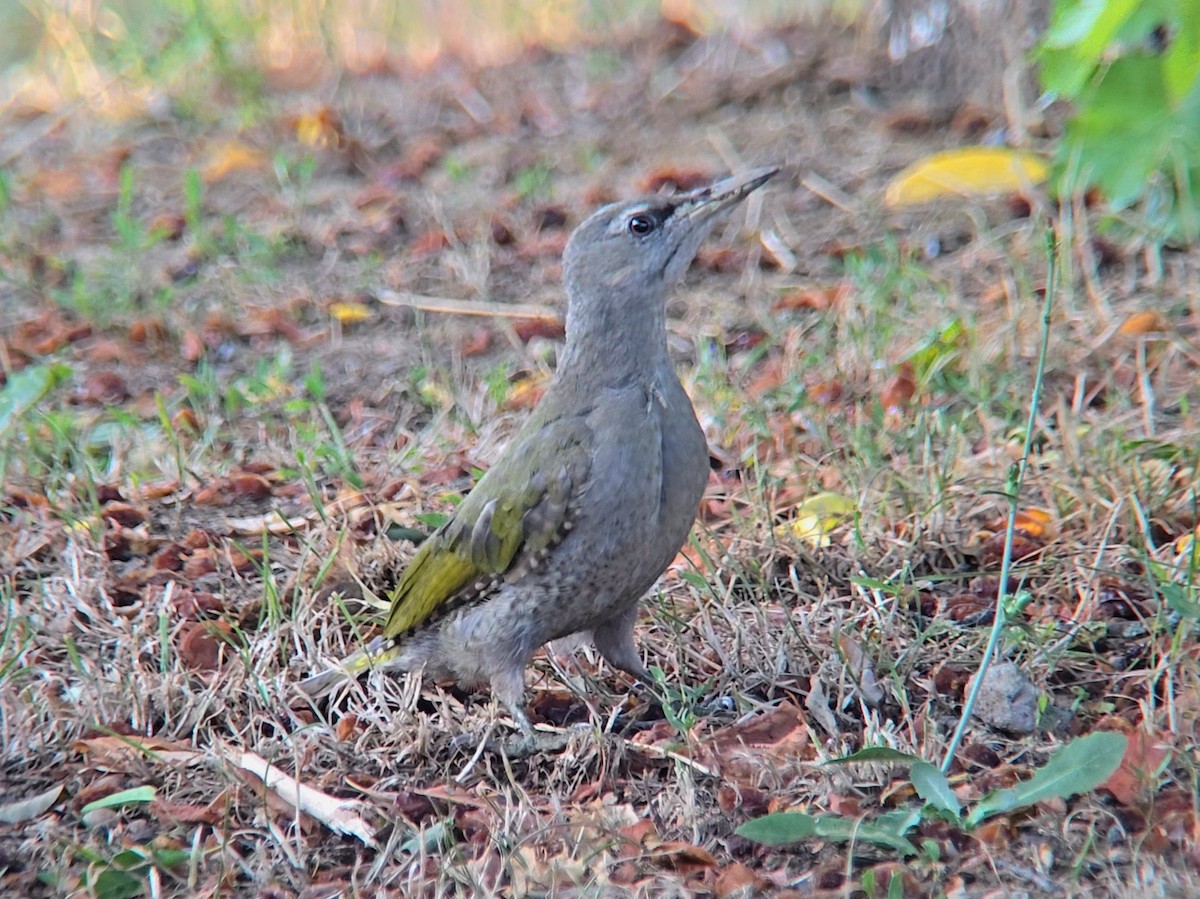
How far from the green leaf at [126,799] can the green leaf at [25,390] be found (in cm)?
188

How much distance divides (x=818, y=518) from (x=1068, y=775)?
1414mm

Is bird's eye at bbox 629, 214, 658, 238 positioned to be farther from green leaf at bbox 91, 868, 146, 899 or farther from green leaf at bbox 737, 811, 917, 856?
green leaf at bbox 91, 868, 146, 899

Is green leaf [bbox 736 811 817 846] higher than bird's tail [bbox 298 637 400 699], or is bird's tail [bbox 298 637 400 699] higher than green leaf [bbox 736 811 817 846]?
green leaf [bbox 736 811 817 846]

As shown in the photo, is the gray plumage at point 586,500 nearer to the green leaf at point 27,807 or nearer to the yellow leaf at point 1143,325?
the green leaf at point 27,807

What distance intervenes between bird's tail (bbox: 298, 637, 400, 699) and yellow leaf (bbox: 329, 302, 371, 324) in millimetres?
2147

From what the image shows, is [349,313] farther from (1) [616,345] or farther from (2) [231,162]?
(1) [616,345]

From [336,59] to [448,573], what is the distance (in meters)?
4.82

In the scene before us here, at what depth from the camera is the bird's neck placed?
382 centimetres

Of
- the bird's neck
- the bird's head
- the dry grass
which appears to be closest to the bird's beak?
the bird's head

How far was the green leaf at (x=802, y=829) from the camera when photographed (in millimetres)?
2963

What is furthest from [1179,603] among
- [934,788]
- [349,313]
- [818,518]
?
[349,313]

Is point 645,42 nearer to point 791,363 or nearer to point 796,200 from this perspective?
point 796,200

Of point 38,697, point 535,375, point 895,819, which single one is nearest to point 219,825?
point 38,697

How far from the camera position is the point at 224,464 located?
4.88m
